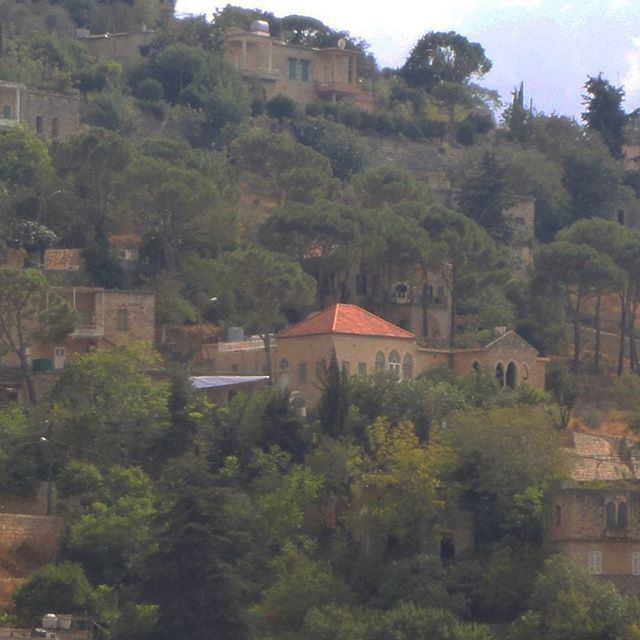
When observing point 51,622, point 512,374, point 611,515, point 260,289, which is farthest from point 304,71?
point 51,622

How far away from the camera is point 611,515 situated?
51906 mm

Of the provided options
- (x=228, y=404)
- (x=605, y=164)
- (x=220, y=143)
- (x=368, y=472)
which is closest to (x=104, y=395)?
(x=228, y=404)

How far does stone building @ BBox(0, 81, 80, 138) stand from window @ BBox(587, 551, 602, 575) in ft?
97.2

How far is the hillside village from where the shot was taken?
50375mm

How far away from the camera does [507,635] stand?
49.3m

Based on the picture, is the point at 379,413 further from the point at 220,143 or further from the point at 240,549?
the point at 220,143

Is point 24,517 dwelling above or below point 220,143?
below

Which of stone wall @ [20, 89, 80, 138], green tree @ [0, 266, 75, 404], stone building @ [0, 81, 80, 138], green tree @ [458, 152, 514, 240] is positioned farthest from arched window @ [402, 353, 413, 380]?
stone wall @ [20, 89, 80, 138]

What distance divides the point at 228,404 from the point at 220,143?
86.3 feet

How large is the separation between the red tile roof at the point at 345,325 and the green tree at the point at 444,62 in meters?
34.0

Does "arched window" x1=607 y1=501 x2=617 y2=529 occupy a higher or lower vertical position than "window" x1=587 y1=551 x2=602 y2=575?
higher

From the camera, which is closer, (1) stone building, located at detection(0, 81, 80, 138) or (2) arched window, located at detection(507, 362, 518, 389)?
(2) arched window, located at detection(507, 362, 518, 389)

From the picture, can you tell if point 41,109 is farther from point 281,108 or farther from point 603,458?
point 603,458

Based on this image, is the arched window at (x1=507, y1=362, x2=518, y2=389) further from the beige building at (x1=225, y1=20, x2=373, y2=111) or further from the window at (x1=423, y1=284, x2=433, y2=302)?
the beige building at (x1=225, y1=20, x2=373, y2=111)
